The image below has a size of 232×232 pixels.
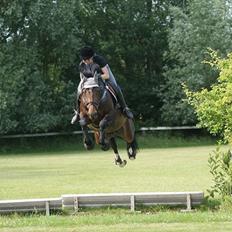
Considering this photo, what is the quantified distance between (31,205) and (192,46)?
3187 cm

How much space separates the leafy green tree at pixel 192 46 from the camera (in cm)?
4488

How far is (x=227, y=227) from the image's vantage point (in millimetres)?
13234

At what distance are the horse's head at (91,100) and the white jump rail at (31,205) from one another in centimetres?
859

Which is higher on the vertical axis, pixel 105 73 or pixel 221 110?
pixel 105 73

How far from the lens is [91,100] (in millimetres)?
7309

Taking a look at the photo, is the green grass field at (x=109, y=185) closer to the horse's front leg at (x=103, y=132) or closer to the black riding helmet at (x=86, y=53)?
the horse's front leg at (x=103, y=132)

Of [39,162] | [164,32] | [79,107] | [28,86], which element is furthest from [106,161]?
[79,107]

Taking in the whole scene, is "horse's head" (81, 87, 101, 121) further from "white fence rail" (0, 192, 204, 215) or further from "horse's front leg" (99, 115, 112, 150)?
"white fence rail" (0, 192, 204, 215)

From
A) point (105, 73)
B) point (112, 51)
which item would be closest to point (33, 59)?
point (112, 51)

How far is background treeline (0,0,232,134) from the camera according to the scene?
139ft

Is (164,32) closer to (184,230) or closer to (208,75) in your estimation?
(208,75)

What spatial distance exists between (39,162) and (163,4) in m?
24.2

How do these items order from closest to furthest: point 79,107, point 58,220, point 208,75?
point 79,107 → point 58,220 → point 208,75

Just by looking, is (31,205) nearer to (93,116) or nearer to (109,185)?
(109,185)
